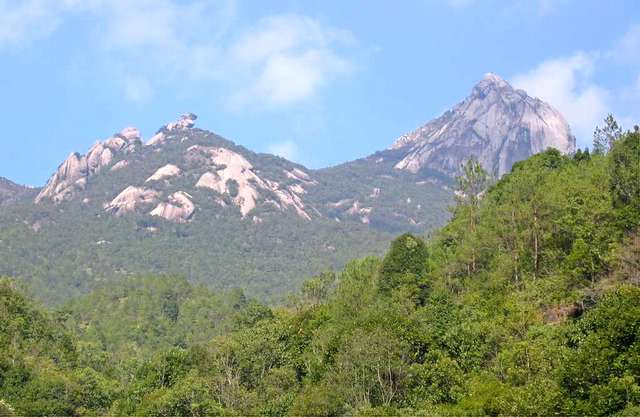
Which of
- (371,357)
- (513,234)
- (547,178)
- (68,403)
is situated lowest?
(68,403)

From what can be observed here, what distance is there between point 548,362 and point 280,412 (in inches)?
1058

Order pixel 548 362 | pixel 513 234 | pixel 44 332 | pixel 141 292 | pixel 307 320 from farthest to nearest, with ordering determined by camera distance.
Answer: pixel 141 292, pixel 44 332, pixel 307 320, pixel 513 234, pixel 548 362

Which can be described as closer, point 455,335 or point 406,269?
point 455,335

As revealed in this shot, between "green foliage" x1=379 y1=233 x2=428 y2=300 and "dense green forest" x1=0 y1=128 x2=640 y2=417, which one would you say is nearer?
"dense green forest" x1=0 y1=128 x2=640 y2=417

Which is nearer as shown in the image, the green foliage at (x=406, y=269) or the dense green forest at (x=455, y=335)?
the dense green forest at (x=455, y=335)

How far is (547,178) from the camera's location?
92.8 meters

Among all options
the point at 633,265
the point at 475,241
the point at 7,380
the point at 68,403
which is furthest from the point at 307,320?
the point at 633,265

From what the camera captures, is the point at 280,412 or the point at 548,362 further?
the point at 280,412

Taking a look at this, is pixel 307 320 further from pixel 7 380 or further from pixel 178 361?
pixel 7 380

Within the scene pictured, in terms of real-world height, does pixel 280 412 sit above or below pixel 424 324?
below

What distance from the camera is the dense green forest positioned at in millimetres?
51375

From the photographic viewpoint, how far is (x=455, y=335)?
222ft

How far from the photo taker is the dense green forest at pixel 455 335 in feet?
169

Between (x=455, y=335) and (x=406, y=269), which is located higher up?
(x=406, y=269)
